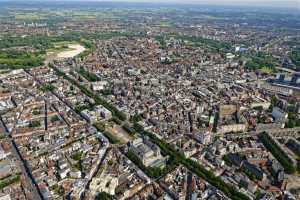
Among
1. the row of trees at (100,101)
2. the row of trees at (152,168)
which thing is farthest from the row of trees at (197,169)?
the row of trees at (100,101)

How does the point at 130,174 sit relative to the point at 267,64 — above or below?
below

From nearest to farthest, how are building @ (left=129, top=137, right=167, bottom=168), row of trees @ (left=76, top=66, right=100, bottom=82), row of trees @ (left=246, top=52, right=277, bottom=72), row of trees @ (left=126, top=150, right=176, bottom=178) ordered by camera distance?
row of trees @ (left=126, top=150, right=176, bottom=178) < building @ (left=129, top=137, right=167, bottom=168) < row of trees @ (left=76, top=66, right=100, bottom=82) < row of trees @ (left=246, top=52, right=277, bottom=72)

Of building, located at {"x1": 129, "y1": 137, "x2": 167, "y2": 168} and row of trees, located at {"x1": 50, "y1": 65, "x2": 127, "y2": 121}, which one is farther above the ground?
row of trees, located at {"x1": 50, "y1": 65, "x2": 127, "y2": 121}

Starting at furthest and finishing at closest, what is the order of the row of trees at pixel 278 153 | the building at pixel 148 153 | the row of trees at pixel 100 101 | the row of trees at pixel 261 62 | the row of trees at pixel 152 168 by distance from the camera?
1. the row of trees at pixel 261 62
2. the row of trees at pixel 100 101
3. the row of trees at pixel 278 153
4. the building at pixel 148 153
5. the row of trees at pixel 152 168

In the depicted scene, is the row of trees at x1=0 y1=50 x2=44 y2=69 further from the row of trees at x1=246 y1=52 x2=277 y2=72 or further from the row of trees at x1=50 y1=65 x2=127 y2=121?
the row of trees at x1=246 y1=52 x2=277 y2=72

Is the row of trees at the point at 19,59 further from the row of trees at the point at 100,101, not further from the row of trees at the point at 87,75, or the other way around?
the row of trees at the point at 100,101

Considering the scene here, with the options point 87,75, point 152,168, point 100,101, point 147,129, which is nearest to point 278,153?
point 152,168

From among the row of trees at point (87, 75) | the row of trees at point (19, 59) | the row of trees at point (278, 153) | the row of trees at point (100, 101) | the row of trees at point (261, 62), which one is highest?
the row of trees at point (261, 62)

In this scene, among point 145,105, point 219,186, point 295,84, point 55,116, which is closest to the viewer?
point 219,186

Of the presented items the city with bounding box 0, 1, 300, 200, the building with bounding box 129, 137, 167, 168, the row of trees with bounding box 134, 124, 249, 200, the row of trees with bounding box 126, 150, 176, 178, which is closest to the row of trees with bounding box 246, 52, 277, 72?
the city with bounding box 0, 1, 300, 200

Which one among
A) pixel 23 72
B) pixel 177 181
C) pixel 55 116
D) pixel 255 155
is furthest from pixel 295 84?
pixel 23 72

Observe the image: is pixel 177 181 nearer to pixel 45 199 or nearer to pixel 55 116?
pixel 45 199
